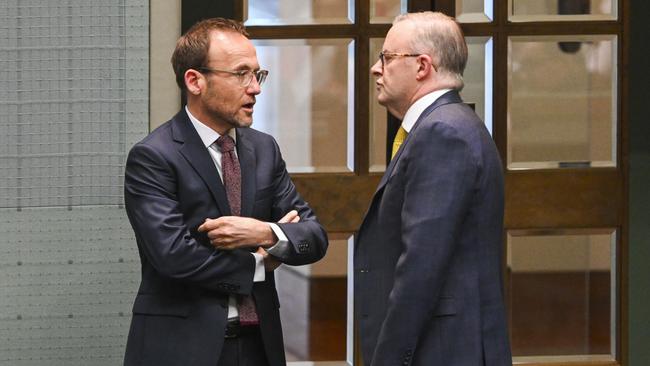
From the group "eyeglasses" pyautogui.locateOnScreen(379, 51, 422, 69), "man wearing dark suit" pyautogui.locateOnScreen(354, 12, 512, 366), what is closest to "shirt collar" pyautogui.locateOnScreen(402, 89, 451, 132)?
"man wearing dark suit" pyautogui.locateOnScreen(354, 12, 512, 366)

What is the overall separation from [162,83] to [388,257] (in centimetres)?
151

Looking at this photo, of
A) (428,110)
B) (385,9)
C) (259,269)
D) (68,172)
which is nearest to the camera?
(428,110)

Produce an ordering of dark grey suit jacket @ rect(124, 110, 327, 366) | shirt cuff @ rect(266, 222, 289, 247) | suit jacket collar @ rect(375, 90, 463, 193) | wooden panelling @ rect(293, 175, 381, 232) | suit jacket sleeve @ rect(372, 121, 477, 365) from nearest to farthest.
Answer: suit jacket sleeve @ rect(372, 121, 477, 365) < suit jacket collar @ rect(375, 90, 463, 193) < dark grey suit jacket @ rect(124, 110, 327, 366) < shirt cuff @ rect(266, 222, 289, 247) < wooden panelling @ rect(293, 175, 381, 232)

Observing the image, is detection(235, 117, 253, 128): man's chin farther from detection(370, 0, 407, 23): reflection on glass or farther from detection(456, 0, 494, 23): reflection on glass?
detection(456, 0, 494, 23): reflection on glass

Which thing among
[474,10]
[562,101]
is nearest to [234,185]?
[474,10]

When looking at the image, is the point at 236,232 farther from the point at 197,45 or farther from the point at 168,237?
the point at 197,45

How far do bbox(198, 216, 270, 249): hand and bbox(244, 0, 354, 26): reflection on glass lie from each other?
53.0 inches

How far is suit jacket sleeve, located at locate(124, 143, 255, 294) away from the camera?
2838 millimetres

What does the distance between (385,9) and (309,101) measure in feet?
1.49

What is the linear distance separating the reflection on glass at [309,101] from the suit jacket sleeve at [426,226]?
4.70ft

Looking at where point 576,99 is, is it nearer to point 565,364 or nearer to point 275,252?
point 565,364

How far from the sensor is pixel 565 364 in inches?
162

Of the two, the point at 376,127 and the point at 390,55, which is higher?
the point at 390,55

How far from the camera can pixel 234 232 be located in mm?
2871
